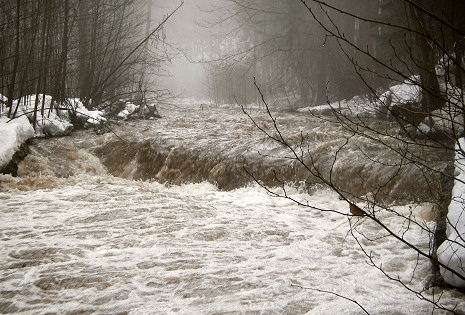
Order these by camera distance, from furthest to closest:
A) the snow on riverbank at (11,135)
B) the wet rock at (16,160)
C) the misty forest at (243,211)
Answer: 1. the snow on riverbank at (11,135)
2. the wet rock at (16,160)
3. the misty forest at (243,211)

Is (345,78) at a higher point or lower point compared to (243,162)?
higher

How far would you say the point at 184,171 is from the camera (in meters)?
8.06

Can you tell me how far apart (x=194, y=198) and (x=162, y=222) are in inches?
58.8

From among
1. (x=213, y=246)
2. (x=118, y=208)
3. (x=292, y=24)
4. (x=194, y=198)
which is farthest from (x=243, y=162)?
(x=292, y=24)

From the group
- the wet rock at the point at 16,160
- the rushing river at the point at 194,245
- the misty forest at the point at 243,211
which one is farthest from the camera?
the wet rock at the point at 16,160

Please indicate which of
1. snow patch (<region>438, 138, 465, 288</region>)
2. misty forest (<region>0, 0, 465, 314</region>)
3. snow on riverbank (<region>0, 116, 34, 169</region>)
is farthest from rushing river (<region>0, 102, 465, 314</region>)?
snow on riverbank (<region>0, 116, 34, 169</region>)

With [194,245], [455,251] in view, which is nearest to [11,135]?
[194,245]

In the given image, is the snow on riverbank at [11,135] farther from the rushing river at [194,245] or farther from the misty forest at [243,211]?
the rushing river at [194,245]

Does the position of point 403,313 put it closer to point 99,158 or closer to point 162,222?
point 162,222

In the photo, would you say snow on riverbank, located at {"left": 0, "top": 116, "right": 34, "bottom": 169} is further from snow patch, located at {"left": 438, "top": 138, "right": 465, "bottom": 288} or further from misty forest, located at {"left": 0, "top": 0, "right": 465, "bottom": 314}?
snow patch, located at {"left": 438, "top": 138, "right": 465, "bottom": 288}

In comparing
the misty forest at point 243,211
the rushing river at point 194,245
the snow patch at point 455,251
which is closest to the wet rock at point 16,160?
the misty forest at point 243,211

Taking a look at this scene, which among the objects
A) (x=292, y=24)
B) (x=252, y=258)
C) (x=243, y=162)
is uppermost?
(x=292, y=24)

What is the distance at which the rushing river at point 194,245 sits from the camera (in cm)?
311

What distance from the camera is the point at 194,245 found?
4352mm
